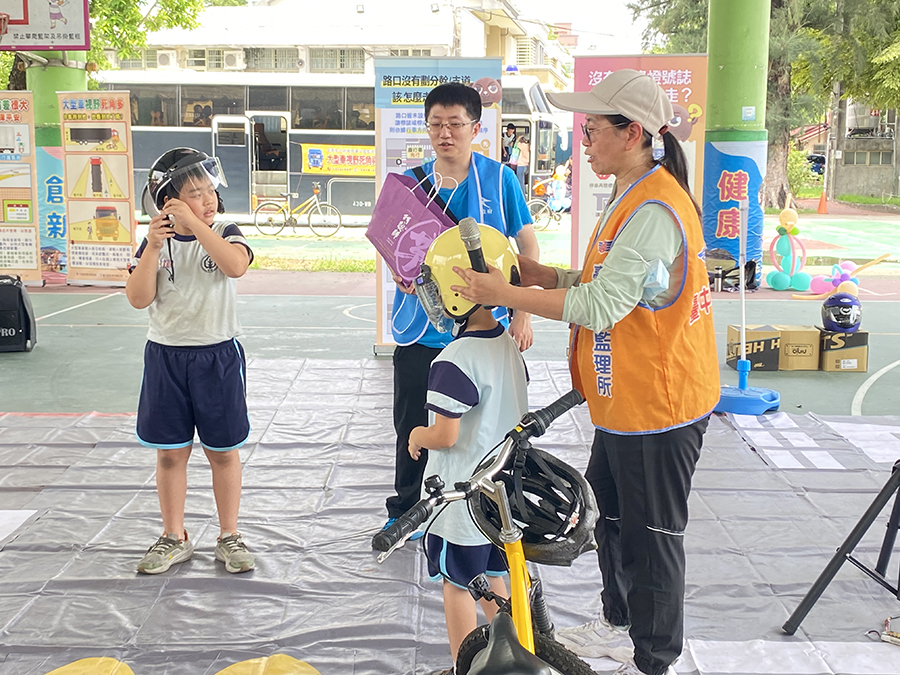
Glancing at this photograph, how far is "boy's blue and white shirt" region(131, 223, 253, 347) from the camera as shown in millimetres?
2830

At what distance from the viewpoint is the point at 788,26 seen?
1744 centimetres

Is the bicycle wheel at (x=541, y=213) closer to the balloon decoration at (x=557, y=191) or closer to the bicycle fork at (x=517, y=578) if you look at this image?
the balloon decoration at (x=557, y=191)

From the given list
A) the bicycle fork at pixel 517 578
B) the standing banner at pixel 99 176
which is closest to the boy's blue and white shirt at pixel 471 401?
the bicycle fork at pixel 517 578

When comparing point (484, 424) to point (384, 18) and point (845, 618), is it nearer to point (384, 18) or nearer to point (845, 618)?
point (845, 618)

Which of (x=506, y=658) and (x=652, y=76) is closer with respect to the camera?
(x=506, y=658)

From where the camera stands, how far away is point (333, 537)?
128 inches

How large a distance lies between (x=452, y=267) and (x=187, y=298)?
124 centimetres

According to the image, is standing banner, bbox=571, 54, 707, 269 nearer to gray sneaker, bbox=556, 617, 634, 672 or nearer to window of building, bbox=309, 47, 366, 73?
gray sneaker, bbox=556, 617, 634, 672

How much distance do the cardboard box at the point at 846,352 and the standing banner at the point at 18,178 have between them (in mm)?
7706

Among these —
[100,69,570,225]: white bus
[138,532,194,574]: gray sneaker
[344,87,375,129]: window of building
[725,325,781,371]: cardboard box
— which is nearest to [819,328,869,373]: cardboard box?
[725,325,781,371]: cardboard box

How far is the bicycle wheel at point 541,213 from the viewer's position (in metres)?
17.2

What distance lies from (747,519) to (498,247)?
196cm

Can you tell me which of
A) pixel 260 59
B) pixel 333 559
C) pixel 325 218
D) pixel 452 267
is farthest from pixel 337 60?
pixel 452 267

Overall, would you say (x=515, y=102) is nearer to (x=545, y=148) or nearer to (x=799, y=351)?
(x=545, y=148)
